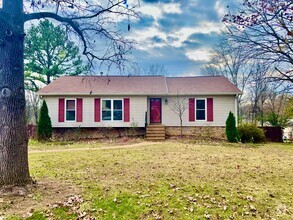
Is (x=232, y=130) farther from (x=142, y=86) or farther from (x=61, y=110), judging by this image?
(x=61, y=110)

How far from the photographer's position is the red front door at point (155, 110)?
58.1 ft

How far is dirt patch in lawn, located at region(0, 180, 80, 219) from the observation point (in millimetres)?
4203

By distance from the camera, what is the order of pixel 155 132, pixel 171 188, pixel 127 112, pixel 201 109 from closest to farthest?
pixel 171 188 < pixel 155 132 < pixel 127 112 < pixel 201 109

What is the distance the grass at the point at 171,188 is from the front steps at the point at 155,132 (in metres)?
7.71

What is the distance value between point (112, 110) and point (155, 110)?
3.14m

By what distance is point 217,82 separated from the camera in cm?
1853

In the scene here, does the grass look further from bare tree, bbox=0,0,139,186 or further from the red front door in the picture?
the red front door

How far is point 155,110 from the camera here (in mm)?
17781

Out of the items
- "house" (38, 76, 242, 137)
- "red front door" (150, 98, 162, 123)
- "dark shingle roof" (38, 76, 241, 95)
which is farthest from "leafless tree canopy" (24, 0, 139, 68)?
"red front door" (150, 98, 162, 123)

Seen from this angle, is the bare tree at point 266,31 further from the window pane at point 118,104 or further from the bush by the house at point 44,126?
the bush by the house at point 44,126

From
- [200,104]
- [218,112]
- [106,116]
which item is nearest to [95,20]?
[106,116]

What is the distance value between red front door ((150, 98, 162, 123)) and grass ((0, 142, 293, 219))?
9638 mm

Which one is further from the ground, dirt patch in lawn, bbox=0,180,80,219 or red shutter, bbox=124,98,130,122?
red shutter, bbox=124,98,130,122

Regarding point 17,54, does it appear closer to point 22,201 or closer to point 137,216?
point 22,201
